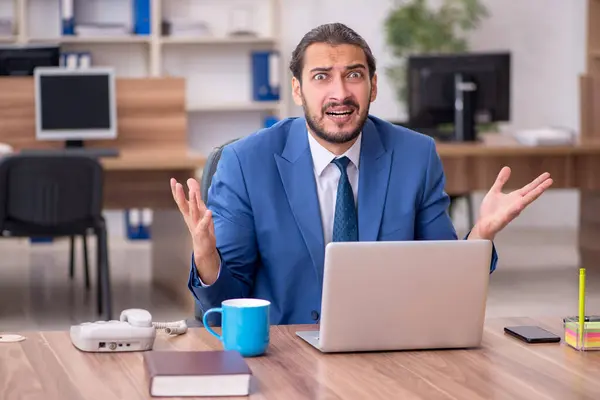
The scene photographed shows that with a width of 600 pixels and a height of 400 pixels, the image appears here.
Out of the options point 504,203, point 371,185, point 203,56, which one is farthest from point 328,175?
point 203,56

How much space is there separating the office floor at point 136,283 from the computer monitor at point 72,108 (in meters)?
0.83

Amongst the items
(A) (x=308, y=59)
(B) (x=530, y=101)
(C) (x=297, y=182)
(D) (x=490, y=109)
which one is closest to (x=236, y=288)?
(C) (x=297, y=182)

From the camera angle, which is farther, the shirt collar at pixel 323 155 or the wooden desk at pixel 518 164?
the wooden desk at pixel 518 164

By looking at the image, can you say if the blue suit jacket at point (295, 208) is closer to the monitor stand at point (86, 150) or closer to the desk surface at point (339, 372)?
the desk surface at point (339, 372)

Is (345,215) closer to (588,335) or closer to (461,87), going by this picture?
(588,335)

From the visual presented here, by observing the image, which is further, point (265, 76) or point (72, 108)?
point (265, 76)

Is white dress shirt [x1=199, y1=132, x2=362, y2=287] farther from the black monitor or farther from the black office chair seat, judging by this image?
the black monitor

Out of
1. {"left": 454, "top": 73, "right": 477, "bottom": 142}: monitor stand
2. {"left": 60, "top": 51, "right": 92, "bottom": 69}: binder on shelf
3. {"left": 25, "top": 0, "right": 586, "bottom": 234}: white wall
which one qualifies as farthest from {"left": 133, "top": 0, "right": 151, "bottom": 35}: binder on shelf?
{"left": 454, "top": 73, "right": 477, "bottom": 142}: monitor stand

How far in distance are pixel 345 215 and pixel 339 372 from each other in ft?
2.14

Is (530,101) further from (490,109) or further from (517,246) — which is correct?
(490,109)

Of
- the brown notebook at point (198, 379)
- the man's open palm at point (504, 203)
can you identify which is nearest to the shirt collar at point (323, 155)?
the man's open palm at point (504, 203)

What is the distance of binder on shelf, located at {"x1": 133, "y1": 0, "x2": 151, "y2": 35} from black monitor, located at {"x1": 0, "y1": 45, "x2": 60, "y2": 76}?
163 cm

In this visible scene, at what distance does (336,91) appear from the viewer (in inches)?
87.3

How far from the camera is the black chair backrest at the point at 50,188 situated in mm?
4520
